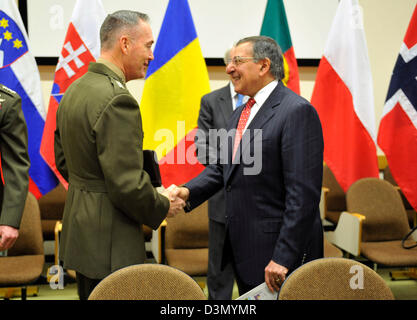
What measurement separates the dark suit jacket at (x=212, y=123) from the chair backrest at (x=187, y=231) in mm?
467

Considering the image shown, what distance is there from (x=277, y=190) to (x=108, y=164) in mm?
767

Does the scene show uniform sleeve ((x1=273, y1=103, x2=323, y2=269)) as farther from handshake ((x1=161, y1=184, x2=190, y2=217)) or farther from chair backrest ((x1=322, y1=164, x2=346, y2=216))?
chair backrest ((x1=322, y1=164, x2=346, y2=216))

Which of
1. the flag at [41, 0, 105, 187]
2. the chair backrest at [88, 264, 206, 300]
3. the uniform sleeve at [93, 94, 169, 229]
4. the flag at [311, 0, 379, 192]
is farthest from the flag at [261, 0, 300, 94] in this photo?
the chair backrest at [88, 264, 206, 300]

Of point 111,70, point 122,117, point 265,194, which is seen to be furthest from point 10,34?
point 265,194

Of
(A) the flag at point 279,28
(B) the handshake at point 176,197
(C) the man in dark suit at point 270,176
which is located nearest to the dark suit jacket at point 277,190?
(C) the man in dark suit at point 270,176

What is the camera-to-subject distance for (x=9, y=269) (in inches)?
119

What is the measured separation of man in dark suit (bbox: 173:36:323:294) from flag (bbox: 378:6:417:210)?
1.83 metres

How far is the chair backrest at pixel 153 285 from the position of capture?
148cm

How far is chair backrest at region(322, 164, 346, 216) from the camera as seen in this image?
15.0 ft

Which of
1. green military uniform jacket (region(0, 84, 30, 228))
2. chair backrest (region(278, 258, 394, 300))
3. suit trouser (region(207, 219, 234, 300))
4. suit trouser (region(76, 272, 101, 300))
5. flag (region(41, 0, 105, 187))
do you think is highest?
flag (region(41, 0, 105, 187))

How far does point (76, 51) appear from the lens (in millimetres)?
3646

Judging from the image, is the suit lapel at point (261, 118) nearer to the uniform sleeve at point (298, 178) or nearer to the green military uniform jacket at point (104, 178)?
the uniform sleeve at point (298, 178)

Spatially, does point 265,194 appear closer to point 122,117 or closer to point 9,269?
point 122,117

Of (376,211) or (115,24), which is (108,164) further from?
(376,211)
